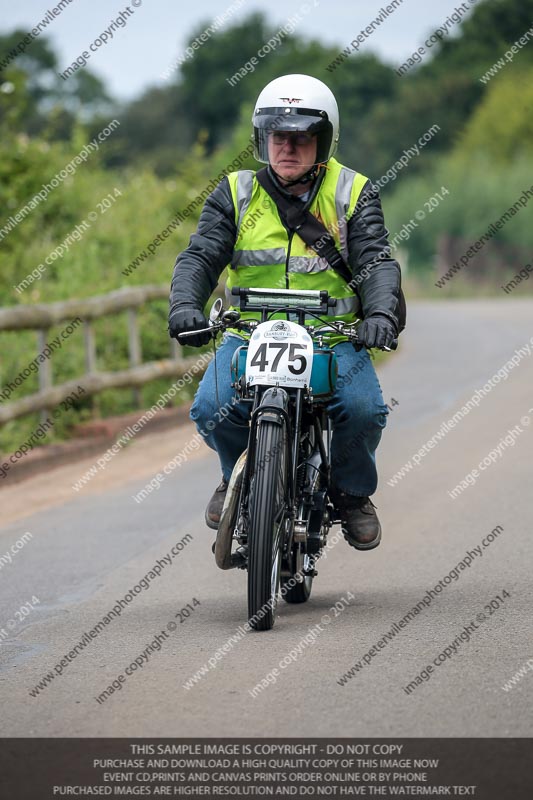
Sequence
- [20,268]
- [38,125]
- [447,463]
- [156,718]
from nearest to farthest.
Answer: [156,718]
[447,463]
[20,268]
[38,125]

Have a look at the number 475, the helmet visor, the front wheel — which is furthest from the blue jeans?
the helmet visor

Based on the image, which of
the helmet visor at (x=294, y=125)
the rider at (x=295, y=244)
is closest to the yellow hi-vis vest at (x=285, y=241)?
the rider at (x=295, y=244)

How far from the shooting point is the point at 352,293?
6.29 metres

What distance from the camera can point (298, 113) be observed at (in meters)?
6.11

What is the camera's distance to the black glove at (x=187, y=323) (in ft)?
19.6

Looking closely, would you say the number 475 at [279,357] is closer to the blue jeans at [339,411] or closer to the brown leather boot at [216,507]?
the blue jeans at [339,411]

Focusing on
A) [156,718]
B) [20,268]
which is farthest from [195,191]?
[156,718]

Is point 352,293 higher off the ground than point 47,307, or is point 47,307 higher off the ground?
point 352,293

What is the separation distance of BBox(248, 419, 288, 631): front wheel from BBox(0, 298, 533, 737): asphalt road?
6.0 inches

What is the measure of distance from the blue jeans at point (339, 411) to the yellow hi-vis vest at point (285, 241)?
0.22m

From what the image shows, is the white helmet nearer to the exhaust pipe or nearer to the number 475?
the number 475
